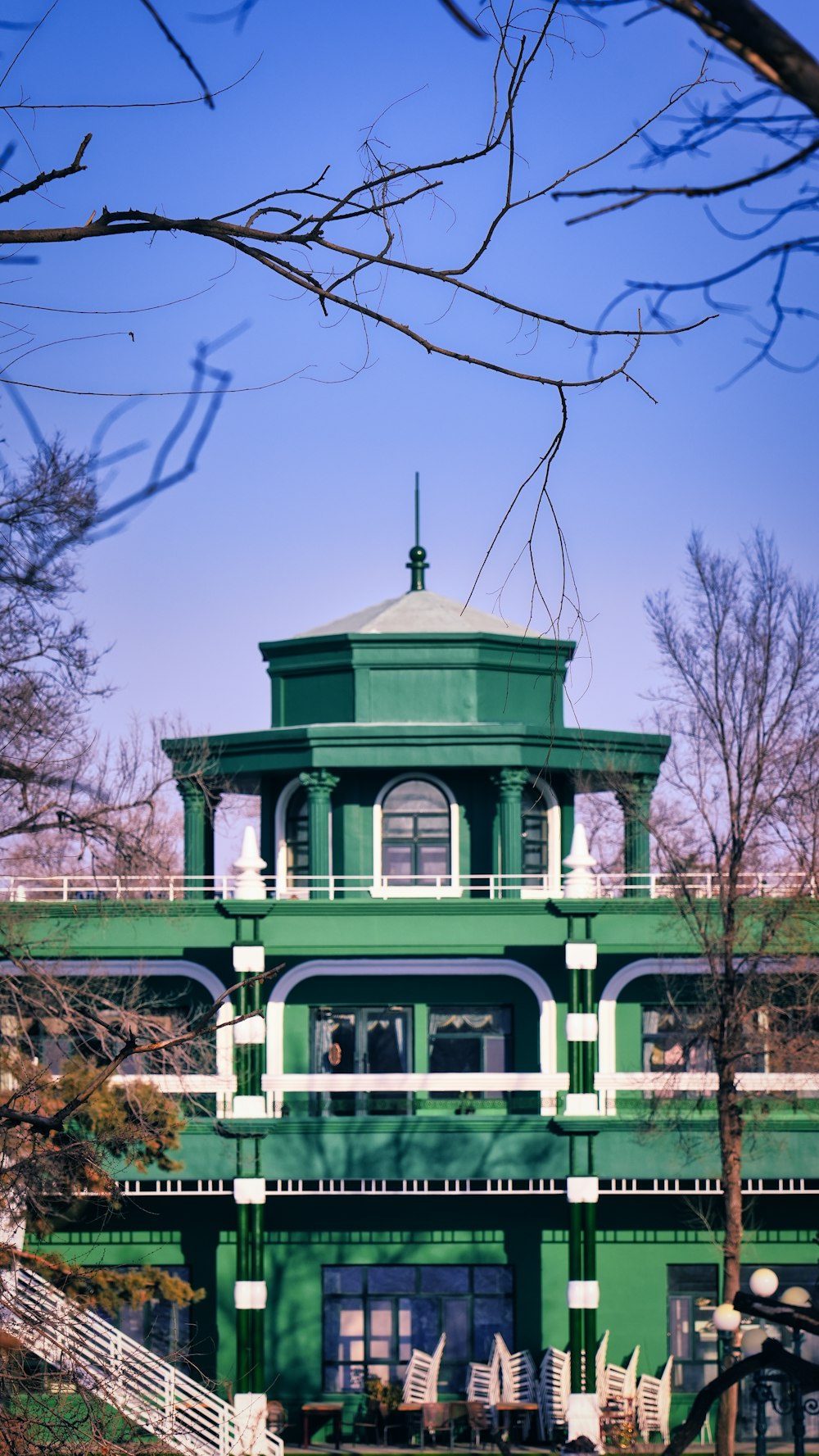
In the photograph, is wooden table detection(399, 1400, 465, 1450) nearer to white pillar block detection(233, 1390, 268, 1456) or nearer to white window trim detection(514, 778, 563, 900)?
white pillar block detection(233, 1390, 268, 1456)

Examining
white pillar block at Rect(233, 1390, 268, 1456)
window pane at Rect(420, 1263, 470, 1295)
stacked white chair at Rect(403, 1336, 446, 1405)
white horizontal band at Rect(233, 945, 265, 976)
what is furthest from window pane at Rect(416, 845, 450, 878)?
white pillar block at Rect(233, 1390, 268, 1456)

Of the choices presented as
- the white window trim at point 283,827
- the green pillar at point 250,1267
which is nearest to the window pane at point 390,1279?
the green pillar at point 250,1267

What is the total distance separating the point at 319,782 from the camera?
108 ft

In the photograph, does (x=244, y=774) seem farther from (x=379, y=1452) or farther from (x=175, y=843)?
(x=175, y=843)

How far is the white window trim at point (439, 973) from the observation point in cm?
3161

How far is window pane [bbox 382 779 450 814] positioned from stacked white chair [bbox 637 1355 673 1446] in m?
9.87

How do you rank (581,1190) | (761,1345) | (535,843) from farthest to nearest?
(535,843) < (581,1190) < (761,1345)

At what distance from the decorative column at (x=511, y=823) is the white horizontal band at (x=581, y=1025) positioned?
3.39m

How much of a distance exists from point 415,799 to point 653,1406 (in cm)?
1056

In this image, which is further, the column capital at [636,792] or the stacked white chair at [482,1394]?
the column capital at [636,792]

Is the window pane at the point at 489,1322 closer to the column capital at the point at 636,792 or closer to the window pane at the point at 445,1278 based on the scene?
the window pane at the point at 445,1278

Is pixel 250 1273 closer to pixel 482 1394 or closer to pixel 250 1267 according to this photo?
pixel 250 1267

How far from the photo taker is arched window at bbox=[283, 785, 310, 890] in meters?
34.3

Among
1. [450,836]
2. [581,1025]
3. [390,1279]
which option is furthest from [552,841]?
[390,1279]
